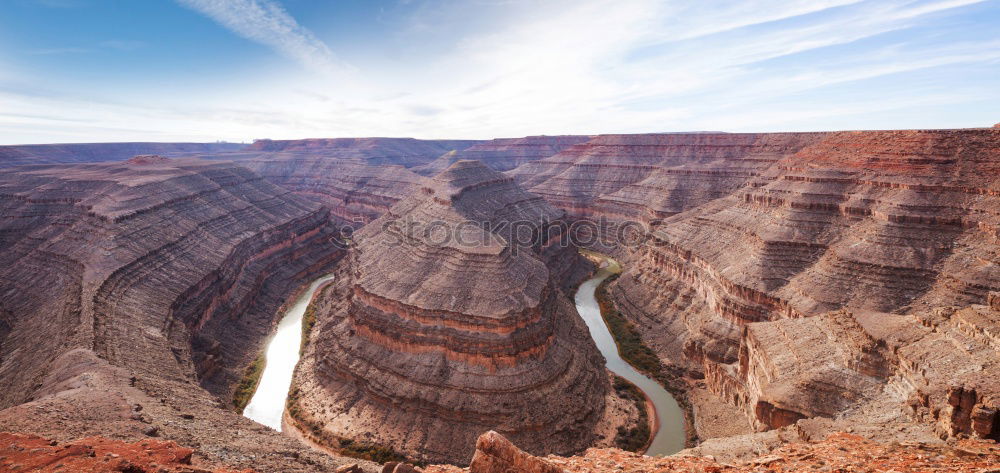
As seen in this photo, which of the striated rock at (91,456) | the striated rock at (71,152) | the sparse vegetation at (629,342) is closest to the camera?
the striated rock at (91,456)

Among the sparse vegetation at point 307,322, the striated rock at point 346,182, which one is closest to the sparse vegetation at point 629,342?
the sparse vegetation at point 307,322

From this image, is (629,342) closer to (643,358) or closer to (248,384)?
(643,358)

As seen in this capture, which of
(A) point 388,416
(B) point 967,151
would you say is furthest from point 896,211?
(A) point 388,416

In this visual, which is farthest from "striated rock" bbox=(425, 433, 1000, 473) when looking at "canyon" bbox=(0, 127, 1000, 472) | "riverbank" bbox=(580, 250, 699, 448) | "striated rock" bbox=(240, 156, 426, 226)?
"striated rock" bbox=(240, 156, 426, 226)

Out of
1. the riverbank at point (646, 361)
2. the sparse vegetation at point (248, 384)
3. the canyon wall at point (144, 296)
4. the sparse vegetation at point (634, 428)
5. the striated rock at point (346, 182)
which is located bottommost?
the sparse vegetation at point (248, 384)

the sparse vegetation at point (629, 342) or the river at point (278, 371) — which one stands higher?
the sparse vegetation at point (629, 342)

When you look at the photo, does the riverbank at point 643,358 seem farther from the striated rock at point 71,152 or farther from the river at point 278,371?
the striated rock at point 71,152

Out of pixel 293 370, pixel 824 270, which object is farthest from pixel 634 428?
pixel 293 370
